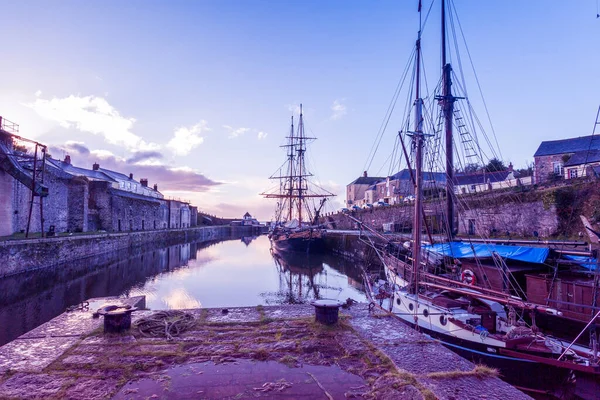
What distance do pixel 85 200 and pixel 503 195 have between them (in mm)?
43489

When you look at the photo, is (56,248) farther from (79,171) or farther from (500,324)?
(79,171)

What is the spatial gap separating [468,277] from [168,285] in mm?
18740

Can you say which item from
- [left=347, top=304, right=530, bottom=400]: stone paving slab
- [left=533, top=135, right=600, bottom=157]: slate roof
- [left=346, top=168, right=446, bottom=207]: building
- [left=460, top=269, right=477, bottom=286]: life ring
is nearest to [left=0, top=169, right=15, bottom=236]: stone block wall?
[left=347, top=304, right=530, bottom=400]: stone paving slab

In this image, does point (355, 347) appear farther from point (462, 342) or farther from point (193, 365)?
point (462, 342)

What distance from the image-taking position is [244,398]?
500cm

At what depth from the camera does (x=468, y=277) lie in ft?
48.6

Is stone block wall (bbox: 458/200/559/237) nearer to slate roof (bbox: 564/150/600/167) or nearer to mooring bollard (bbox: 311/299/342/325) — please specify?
slate roof (bbox: 564/150/600/167)

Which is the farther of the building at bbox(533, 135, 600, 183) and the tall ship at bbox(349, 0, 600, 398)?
the building at bbox(533, 135, 600, 183)

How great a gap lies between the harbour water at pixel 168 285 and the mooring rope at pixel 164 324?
7.33 meters

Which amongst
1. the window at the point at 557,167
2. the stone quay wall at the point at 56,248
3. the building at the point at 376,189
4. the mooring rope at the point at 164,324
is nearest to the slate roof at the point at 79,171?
the stone quay wall at the point at 56,248

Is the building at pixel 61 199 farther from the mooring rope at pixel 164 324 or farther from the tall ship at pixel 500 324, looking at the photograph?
the tall ship at pixel 500 324

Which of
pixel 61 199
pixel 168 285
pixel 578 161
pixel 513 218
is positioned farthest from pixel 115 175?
pixel 578 161

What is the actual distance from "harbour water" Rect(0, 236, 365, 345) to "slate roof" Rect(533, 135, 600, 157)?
26.9 m

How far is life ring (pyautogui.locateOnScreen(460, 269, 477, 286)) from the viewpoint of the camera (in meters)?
14.5
